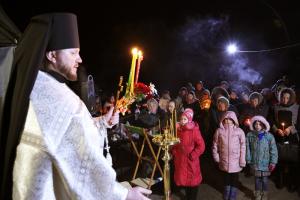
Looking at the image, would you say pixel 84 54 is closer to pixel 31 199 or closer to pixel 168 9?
pixel 168 9

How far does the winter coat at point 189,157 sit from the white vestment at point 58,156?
153 inches

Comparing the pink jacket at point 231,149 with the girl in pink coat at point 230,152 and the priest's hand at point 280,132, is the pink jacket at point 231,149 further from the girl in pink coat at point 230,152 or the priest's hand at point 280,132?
the priest's hand at point 280,132

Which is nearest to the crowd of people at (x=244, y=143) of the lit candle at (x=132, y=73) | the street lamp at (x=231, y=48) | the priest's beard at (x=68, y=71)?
the lit candle at (x=132, y=73)

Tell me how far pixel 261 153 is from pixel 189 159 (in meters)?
1.31

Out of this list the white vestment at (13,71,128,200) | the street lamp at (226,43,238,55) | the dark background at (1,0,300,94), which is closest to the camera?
the white vestment at (13,71,128,200)

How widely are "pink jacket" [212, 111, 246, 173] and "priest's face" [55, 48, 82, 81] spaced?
421cm

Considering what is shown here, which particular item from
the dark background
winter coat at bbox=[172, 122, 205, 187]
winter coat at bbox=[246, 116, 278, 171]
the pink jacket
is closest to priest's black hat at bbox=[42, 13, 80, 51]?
winter coat at bbox=[172, 122, 205, 187]

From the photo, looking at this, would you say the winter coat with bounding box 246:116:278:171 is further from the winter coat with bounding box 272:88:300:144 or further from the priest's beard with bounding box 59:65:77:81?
the priest's beard with bounding box 59:65:77:81

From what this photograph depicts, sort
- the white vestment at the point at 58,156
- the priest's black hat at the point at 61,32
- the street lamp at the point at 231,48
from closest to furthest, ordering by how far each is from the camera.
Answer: the white vestment at the point at 58,156
the priest's black hat at the point at 61,32
the street lamp at the point at 231,48

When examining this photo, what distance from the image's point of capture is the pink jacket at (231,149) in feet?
18.8

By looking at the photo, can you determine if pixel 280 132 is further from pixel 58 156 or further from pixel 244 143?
pixel 58 156

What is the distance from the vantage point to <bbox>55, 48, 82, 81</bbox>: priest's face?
2080 millimetres

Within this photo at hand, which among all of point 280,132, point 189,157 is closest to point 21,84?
point 189,157

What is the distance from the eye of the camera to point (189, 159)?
566 centimetres
